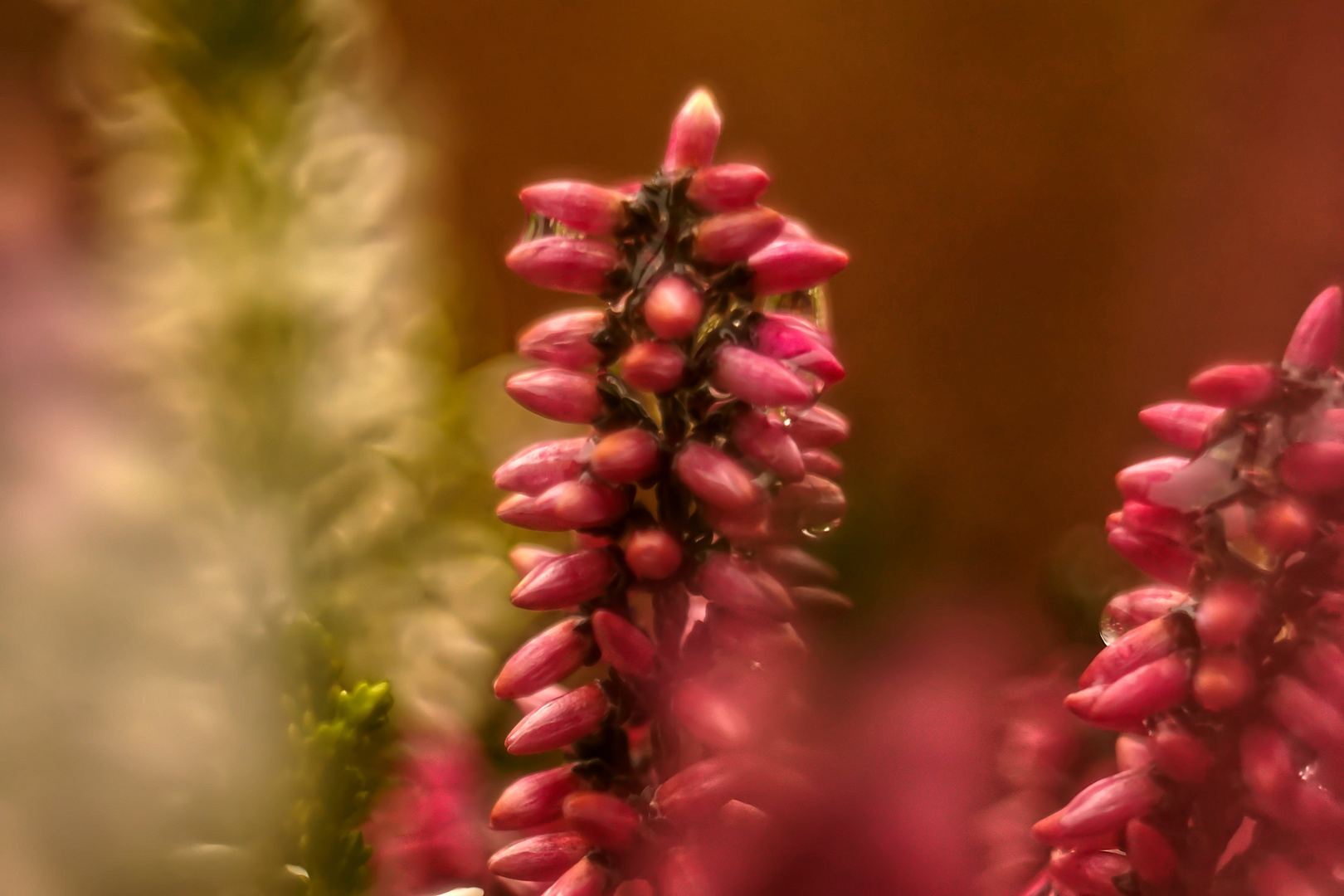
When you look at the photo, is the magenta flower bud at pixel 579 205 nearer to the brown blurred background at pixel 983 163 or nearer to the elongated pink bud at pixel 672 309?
the elongated pink bud at pixel 672 309

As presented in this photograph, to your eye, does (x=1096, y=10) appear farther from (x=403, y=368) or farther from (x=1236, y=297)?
(x=403, y=368)

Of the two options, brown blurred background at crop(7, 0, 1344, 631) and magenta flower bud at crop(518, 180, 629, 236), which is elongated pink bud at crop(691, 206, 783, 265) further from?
brown blurred background at crop(7, 0, 1344, 631)

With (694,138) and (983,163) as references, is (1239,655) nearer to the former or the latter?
(694,138)

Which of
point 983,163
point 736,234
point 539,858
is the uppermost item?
point 983,163

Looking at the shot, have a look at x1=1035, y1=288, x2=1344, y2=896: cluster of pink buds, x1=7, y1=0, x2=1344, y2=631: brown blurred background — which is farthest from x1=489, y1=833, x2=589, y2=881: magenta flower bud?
x1=7, y1=0, x2=1344, y2=631: brown blurred background

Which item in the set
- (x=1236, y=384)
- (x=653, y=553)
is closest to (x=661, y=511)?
(x=653, y=553)

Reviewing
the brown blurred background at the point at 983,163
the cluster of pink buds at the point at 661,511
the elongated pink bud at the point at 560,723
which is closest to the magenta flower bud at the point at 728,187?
the cluster of pink buds at the point at 661,511

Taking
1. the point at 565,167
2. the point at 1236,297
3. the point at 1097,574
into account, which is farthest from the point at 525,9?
the point at 1097,574
